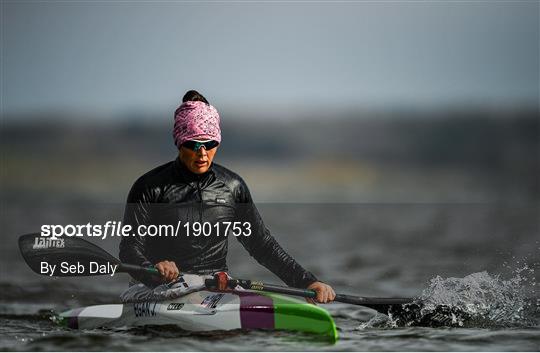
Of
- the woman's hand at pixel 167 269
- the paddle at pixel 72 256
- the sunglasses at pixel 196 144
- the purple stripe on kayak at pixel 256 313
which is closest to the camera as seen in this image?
the woman's hand at pixel 167 269

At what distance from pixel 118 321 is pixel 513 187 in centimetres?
3122

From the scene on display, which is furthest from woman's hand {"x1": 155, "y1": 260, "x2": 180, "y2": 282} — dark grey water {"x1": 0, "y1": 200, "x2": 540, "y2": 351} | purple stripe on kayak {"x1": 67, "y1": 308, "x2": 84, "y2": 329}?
purple stripe on kayak {"x1": 67, "y1": 308, "x2": 84, "y2": 329}

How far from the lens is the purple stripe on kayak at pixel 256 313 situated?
8250 millimetres

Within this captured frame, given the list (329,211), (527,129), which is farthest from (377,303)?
(527,129)

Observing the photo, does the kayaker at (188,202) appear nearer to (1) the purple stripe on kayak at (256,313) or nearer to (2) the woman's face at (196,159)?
(2) the woman's face at (196,159)

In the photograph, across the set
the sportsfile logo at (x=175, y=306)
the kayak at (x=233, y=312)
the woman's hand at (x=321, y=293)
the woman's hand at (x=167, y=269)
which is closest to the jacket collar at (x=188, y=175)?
the woman's hand at (x=167, y=269)

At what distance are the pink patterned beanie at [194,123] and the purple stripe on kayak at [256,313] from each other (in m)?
1.60

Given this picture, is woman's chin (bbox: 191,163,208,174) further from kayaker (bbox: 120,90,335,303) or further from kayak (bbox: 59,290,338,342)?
kayak (bbox: 59,290,338,342)

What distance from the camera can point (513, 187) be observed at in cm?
3741

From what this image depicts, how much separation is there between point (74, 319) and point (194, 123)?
2403 mm

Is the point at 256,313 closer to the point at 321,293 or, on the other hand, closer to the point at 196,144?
the point at 321,293

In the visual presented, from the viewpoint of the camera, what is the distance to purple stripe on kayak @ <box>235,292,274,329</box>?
8250mm

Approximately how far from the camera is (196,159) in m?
8.20

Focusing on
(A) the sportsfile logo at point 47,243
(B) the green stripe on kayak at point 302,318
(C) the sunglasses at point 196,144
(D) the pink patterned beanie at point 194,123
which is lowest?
(B) the green stripe on kayak at point 302,318
